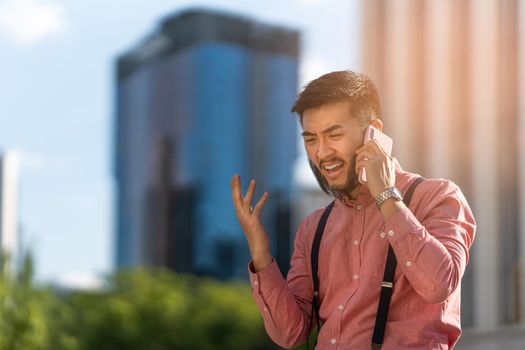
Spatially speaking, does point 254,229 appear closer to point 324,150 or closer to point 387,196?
point 324,150

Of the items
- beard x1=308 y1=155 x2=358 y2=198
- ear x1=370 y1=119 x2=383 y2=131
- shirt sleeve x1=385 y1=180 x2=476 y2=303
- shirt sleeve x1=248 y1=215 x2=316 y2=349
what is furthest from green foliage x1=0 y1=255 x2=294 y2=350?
shirt sleeve x1=385 y1=180 x2=476 y2=303

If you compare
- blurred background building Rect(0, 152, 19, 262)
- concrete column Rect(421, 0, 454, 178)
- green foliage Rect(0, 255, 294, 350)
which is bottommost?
green foliage Rect(0, 255, 294, 350)

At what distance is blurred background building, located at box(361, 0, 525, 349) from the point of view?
51656mm

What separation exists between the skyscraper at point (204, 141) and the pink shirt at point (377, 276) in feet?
312

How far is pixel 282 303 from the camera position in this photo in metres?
3.12

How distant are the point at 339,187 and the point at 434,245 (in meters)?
0.41

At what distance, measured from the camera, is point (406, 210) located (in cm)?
280

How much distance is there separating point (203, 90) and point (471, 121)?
51511 mm

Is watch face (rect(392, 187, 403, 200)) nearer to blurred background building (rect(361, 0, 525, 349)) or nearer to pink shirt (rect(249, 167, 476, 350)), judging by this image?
pink shirt (rect(249, 167, 476, 350))

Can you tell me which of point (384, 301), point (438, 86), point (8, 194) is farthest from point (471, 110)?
point (384, 301)

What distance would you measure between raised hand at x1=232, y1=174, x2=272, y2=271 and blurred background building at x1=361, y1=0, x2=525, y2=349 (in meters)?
46.3

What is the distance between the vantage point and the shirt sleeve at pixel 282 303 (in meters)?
3.11

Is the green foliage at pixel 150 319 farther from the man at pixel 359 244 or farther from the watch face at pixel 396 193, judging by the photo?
the watch face at pixel 396 193

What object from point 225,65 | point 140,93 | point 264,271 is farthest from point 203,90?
point 264,271
